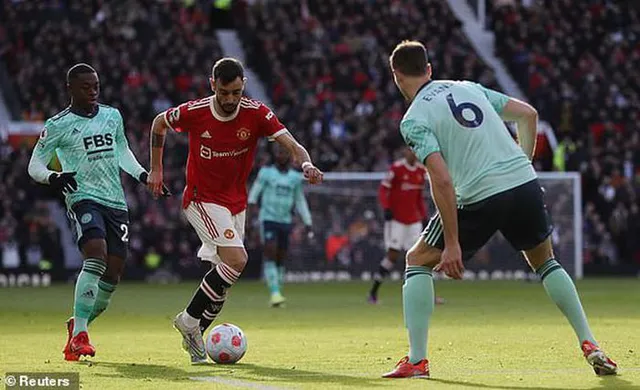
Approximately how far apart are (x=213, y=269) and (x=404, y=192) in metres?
10.8

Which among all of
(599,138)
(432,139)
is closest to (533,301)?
(432,139)

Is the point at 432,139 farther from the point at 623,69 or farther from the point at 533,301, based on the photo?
the point at 623,69

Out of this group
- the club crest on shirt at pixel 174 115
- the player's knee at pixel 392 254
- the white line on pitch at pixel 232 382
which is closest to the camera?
the white line on pitch at pixel 232 382

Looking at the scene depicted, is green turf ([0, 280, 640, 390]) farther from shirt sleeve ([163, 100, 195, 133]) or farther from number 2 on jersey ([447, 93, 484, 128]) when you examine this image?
shirt sleeve ([163, 100, 195, 133])

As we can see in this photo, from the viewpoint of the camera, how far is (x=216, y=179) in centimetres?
1092

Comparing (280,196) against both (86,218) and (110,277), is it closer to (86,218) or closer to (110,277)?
(110,277)

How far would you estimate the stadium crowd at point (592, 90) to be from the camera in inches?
1223

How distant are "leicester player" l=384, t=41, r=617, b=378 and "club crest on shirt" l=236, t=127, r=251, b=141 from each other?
83.2 inches

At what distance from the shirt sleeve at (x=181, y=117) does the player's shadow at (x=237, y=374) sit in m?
1.87

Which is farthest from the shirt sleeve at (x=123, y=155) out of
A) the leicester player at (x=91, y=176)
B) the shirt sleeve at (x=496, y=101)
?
the shirt sleeve at (x=496, y=101)

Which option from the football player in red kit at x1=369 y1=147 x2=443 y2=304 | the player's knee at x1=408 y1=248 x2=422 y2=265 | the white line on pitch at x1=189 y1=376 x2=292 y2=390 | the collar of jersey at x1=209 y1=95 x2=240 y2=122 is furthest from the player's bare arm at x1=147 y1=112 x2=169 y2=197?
the football player in red kit at x1=369 y1=147 x2=443 y2=304

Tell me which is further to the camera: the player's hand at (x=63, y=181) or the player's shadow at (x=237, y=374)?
the player's hand at (x=63, y=181)

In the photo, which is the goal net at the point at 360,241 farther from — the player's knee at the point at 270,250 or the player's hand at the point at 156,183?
the player's hand at the point at 156,183

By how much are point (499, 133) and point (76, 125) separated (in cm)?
405
